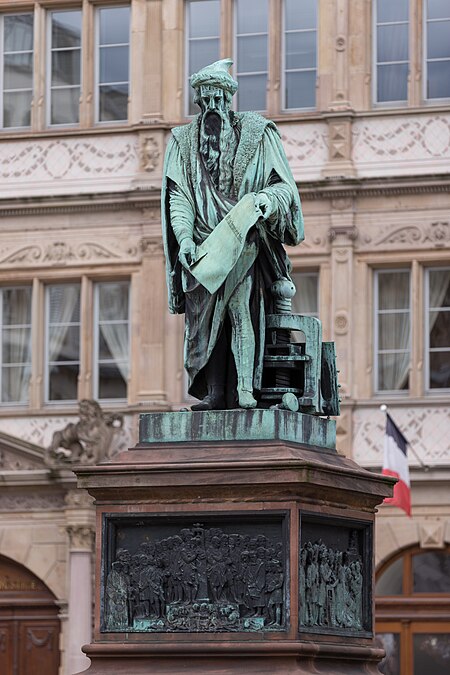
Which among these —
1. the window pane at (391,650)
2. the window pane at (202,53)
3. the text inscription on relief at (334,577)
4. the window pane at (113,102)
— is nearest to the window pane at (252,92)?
the window pane at (202,53)

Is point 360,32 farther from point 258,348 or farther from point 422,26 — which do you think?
point 258,348

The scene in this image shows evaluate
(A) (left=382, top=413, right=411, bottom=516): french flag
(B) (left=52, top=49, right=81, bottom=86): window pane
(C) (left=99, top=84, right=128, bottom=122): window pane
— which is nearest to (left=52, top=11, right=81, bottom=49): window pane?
(B) (left=52, top=49, right=81, bottom=86): window pane

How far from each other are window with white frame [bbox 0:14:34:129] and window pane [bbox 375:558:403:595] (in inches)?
306

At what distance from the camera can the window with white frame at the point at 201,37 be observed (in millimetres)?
32969

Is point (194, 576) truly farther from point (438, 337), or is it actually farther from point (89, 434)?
point (89, 434)

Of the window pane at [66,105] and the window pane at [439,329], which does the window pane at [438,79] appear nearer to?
the window pane at [439,329]

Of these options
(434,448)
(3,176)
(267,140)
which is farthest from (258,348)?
(3,176)

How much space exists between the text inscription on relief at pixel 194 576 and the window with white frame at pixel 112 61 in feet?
70.2

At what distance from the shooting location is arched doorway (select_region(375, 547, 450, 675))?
103 feet

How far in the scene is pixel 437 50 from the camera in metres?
32.0

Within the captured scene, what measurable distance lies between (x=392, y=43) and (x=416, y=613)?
23.8ft

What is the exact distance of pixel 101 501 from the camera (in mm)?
12539

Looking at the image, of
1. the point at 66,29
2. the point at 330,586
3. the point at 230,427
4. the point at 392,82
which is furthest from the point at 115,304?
the point at 330,586

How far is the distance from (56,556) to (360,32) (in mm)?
7837
